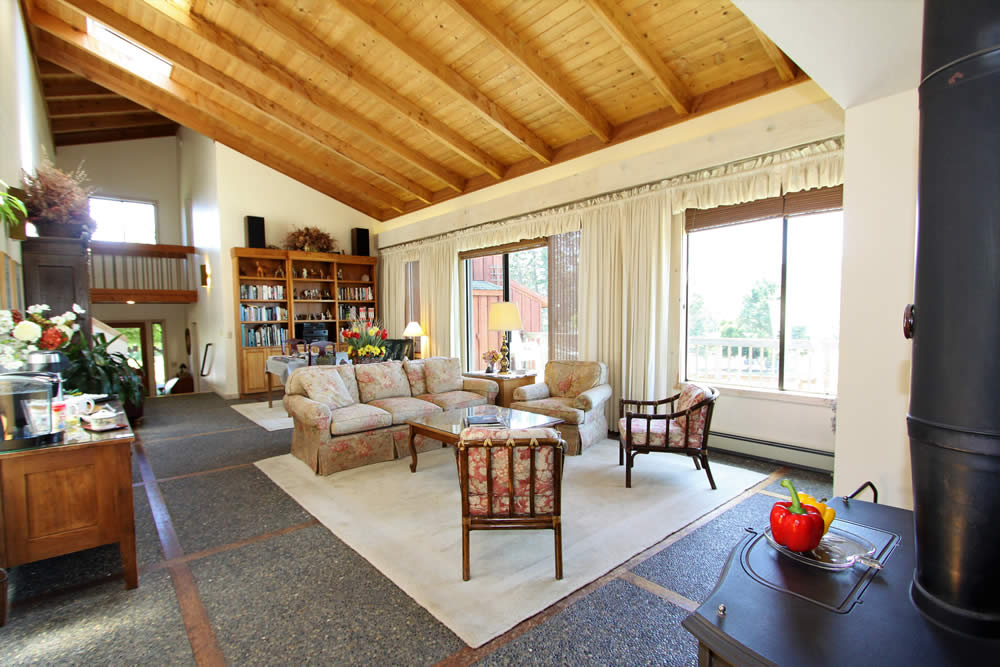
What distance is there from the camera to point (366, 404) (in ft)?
14.9

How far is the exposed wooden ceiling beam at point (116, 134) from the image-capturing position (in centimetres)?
901

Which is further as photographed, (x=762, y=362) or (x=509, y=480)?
(x=762, y=362)

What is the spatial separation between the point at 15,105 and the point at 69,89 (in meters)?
4.07

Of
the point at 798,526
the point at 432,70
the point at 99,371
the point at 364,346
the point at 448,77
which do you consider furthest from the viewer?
the point at 364,346

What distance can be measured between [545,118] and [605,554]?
446 centimetres

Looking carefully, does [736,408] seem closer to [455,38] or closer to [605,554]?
[605,554]

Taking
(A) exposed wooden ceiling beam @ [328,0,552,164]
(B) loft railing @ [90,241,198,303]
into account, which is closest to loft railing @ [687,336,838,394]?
(A) exposed wooden ceiling beam @ [328,0,552,164]

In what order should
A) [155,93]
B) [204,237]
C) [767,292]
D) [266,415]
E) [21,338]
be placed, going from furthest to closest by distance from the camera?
[204,237] → [155,93] → [266,415] → [767,292] → [21,338]

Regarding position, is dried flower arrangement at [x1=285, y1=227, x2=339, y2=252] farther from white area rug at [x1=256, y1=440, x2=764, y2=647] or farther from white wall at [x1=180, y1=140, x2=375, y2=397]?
white area rug at [x1=256, y1=440, x2=764, y2=647]

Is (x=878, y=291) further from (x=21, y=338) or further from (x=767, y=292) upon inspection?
(x=21, y=338)

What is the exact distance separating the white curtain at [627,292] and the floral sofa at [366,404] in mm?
1371

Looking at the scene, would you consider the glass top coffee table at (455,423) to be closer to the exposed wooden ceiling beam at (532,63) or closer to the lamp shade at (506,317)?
the lamp shade at (506,317)

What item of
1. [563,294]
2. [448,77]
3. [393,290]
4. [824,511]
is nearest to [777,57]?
[448,77]

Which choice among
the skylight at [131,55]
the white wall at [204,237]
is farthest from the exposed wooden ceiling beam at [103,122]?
the skylight at [131,55]
